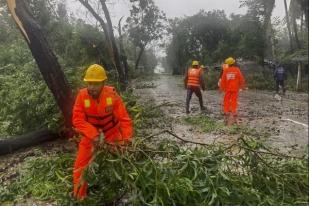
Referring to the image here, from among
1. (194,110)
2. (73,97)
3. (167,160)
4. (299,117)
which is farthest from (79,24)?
(167,160)

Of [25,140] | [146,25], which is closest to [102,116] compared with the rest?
[25,140]

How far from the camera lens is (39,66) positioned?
1015cm

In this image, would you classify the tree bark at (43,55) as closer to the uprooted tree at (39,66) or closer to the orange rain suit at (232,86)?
the uprooted tree at (39,66)

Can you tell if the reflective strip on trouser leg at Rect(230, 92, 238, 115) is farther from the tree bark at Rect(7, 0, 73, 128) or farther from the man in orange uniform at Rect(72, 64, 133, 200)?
the man in orange uniform at Rect(72, 64, 133, 200)

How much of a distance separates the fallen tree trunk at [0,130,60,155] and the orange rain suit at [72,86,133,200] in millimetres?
4399

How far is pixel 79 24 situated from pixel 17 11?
80.7 ft

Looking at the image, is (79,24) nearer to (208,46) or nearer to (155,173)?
(208,46)

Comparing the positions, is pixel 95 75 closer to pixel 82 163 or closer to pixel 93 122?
pixel 93 122

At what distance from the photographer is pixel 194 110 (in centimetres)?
1697

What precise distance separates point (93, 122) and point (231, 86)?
8.19m

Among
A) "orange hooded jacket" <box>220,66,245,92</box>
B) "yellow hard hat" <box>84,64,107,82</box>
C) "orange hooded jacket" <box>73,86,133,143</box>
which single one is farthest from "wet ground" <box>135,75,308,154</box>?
"yellow hard hat" <box>84,64,107,82</box>

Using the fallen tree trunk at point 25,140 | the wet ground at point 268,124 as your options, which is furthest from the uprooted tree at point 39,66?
the wet ground at point 268,124

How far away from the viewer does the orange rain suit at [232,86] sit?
45.7 ft

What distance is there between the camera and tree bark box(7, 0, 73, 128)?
32.1 feet
